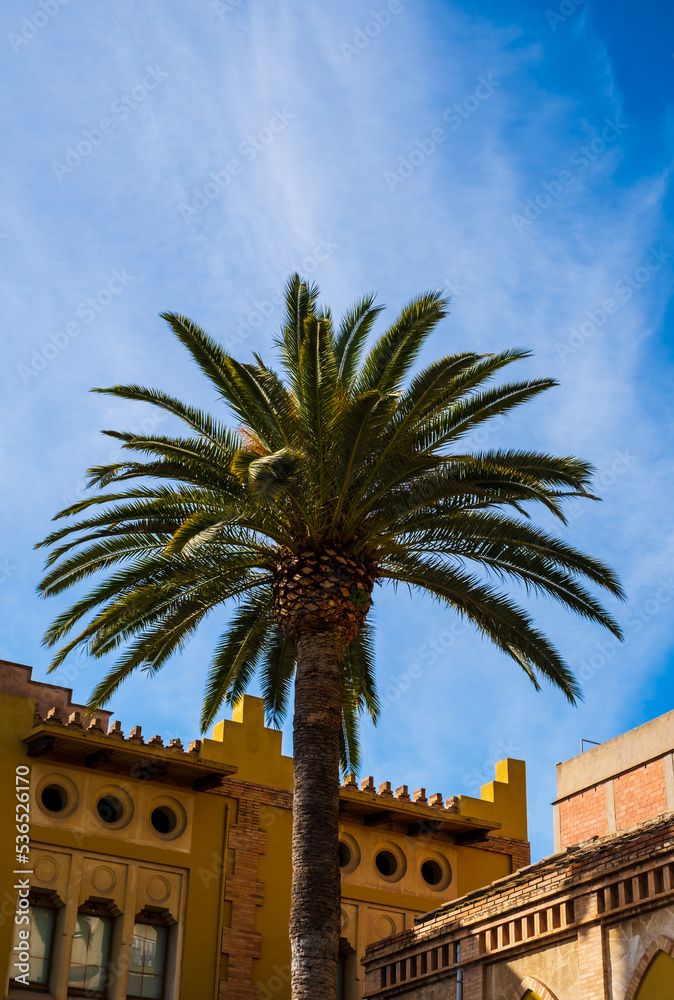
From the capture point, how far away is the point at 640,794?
2408 centimetres

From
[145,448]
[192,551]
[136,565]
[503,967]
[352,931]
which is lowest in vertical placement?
[503,967]

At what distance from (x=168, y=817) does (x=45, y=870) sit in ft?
9.33

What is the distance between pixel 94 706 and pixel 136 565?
2.08m

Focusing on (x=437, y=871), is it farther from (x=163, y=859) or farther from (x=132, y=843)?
(x=132, y=843)

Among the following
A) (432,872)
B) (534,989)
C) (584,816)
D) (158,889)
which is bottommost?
(534,989)

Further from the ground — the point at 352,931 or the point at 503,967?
the point at 352,931

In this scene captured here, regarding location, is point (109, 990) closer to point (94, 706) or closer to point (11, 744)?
point (11, 744)

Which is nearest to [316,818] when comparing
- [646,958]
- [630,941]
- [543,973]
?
[543,973]

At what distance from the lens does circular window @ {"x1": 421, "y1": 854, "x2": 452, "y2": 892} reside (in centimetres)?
2797

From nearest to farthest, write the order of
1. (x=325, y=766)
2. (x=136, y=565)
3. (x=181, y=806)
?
(x=325, y=766) → (x=136, y=565) → (x=181, y=806)

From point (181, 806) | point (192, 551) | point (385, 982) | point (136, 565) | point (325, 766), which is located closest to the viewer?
point (192, 551)

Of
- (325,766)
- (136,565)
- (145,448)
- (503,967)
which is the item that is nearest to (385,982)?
(503,967)

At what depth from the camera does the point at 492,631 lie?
18.6 meters

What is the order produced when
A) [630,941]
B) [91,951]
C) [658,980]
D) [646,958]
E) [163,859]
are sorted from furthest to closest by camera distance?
[163,859], [91,951], [630,941], [646,958], [658,980]
